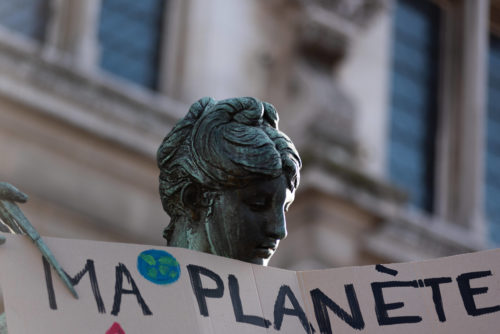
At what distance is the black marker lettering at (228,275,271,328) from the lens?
137 inches

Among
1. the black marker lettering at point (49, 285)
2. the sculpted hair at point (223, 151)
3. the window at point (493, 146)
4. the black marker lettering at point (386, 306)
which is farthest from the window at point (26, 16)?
the black marker lettering at point (49, 285)

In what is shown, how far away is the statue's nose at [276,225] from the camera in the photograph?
3.62 metres

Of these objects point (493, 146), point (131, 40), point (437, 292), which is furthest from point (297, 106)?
point (437, 292)

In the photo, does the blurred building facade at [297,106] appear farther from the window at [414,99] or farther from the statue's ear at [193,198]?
the statue's ear at [193,198]

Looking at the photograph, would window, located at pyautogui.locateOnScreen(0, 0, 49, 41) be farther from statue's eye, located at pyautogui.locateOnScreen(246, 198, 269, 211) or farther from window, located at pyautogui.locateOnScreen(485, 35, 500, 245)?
statue's eye, located at pyautogui.locateOnScreen(246, 198, 269, 211)

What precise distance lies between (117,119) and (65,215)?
3.43 feet

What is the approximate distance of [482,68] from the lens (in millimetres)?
16719

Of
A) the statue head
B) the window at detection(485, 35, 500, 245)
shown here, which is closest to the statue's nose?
the statue head

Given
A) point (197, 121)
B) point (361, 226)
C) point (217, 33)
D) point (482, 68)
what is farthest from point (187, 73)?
point (197, 121)

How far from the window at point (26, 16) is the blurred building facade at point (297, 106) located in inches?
0.5

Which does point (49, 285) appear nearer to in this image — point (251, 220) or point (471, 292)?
point (251, 220)

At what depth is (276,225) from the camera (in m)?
3.63

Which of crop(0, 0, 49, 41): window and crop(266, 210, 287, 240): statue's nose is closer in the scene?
crop(266, 210, 287, 240): statue's nose

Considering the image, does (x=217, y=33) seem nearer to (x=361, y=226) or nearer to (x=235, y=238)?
(x=361, y=226)
